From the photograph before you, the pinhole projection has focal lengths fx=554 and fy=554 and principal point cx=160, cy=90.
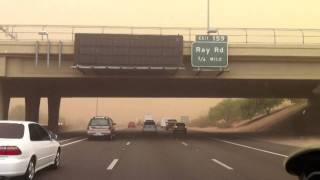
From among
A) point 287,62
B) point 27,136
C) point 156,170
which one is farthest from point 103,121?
point 27,136

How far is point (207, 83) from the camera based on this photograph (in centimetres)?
4772

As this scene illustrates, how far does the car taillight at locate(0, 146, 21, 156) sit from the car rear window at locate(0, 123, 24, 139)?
0.79m

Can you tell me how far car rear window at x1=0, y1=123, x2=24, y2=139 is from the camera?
13594mm

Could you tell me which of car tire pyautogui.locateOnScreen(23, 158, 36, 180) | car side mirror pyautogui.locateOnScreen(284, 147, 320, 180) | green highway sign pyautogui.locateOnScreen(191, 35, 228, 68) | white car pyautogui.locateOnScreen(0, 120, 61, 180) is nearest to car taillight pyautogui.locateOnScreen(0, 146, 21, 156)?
white car pyautogui.locateOnScreen(0, 120, 61, 180)

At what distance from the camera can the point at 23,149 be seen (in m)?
13.0

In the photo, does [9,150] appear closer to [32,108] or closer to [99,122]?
[99,122]

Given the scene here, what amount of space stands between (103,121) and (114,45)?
19.8 feet

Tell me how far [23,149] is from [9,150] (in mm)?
365

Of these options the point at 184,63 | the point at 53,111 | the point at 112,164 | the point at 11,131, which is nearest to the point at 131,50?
the point at 184,63

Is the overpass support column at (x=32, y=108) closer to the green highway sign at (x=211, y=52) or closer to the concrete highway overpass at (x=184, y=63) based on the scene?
the concrete highway overpass at (x=184, y=63)

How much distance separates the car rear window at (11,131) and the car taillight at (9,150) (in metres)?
0.79

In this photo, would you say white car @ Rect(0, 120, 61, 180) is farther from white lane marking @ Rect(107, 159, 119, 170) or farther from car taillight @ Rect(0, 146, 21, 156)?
white lane marking @ Rect(107, 159, 119, 170)

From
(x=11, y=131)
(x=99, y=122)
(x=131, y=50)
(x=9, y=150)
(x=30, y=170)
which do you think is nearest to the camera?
(x=9, y=150)

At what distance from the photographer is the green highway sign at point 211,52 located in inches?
1551
